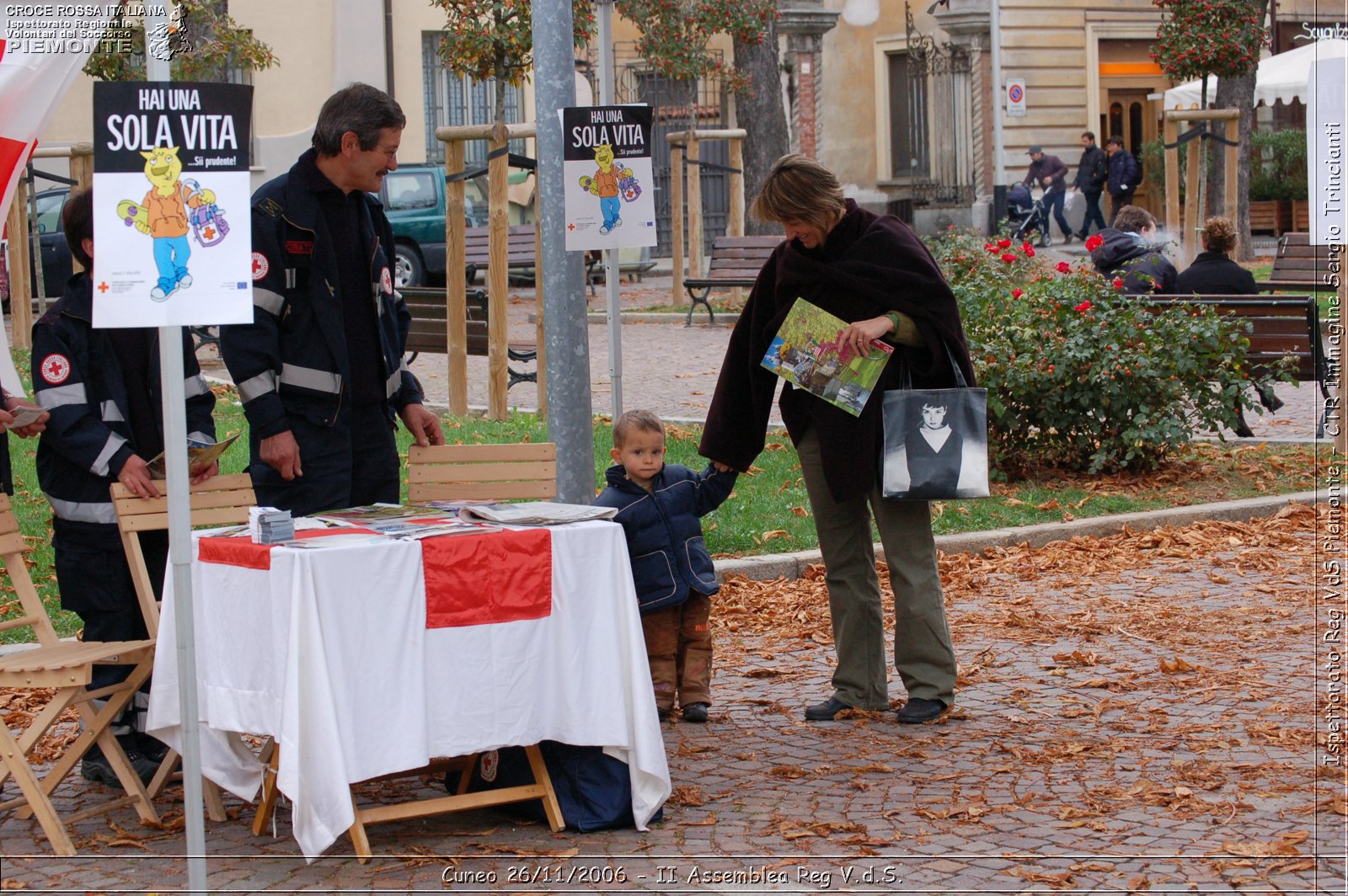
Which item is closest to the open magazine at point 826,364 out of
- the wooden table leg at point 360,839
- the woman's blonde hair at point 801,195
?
the woman's blonde hair at point 801,195

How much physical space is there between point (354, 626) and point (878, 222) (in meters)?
2.42

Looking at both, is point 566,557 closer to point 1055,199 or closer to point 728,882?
point 728,882

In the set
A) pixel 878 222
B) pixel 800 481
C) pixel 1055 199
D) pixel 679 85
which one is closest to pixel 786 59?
pixel 679 85

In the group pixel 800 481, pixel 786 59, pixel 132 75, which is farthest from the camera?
pixel 786 59

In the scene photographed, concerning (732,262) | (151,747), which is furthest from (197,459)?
(732,262)

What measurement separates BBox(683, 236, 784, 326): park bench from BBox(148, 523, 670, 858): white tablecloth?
1484 cm

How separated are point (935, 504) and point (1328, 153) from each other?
303cm

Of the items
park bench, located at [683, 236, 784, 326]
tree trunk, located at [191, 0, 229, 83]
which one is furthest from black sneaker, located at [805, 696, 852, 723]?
tree trunk, located at [191, 0, 229, 83]

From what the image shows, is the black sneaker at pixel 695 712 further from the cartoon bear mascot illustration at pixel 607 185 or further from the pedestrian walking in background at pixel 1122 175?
the pedestrian walking in background at pixel 1122 175

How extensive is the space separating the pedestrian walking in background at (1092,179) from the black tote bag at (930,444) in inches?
998

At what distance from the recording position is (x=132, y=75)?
1989 cm

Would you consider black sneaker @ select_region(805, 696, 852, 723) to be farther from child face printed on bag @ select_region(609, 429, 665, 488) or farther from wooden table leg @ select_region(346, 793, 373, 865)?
wooden table leg @ select_region(346, 793, 373, 865)

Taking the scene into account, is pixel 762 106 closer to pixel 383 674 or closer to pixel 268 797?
pixel 268 797

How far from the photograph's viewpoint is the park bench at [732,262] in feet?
64.8
